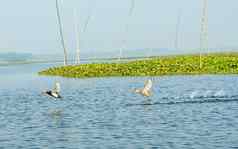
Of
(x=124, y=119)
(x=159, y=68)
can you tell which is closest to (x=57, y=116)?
(x=124, y=119)

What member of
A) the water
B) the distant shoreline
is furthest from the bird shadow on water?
the distant shoreline

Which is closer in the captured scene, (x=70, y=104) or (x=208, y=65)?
(x=70, y=104)

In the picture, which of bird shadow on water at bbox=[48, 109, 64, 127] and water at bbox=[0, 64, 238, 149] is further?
bird shadow on water at bbox=[48, 109, 64, 127]

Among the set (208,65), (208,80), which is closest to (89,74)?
(208,65)

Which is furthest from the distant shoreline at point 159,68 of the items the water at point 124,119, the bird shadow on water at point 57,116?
the bird shadow on water at point 57,116

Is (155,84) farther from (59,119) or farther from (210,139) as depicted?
(210,139)

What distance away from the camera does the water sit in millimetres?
25969

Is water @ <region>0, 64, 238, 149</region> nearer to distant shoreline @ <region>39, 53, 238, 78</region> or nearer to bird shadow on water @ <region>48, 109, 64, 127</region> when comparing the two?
bird shadow on water @ <region>48, 109, 64, 127</region>

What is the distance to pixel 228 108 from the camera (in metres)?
36.3

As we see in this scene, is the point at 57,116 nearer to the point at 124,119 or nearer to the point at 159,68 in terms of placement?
the point at 124,119

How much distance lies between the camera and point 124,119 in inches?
1308

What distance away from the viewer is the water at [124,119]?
26.0 meters

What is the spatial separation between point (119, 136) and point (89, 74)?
5060 cm

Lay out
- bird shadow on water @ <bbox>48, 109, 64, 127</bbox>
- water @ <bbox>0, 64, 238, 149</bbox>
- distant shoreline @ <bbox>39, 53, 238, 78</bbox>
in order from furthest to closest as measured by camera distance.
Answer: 1. distant shoreline @ <bbox>39, 53, 238, 78</bbox>
2. bird shadow on water @ <bbox>48, 109, 64, 127</bbox>
3. water @ <bbox>0, 64, 238, 149</bbox>
